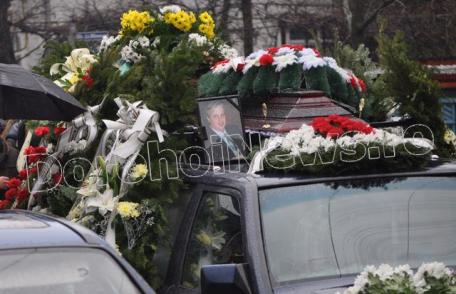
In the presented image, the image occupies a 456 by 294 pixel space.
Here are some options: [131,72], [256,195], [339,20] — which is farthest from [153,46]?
[339,20]

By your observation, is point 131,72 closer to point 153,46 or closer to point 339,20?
point 153,46

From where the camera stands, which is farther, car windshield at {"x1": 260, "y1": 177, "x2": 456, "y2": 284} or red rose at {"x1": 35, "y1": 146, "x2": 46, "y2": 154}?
red rose at {"x1": 35, "y1": 146, "x2": 46, "y2": 154}

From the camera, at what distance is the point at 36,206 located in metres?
6.67

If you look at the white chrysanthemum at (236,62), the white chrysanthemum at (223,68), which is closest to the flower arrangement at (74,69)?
the white chrysanthemum at (223,68)

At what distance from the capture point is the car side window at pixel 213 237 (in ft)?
16.0

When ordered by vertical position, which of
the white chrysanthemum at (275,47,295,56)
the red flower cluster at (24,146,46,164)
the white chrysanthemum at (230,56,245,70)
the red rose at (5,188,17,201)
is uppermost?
the white chrysanthemum at (275,47,295,56)

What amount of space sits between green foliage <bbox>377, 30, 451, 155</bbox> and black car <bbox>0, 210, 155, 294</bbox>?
3.30 meters

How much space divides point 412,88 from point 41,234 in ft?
11.5

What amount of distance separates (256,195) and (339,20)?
60.4ft

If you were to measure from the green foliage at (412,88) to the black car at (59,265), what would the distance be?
3297 mm

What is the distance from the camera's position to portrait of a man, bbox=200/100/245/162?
589 centimetres

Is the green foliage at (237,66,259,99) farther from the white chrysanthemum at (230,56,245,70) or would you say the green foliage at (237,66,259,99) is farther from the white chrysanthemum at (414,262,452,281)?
the white chrysanthemum at (414,262,452,281)

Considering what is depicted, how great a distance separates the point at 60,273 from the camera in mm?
3840

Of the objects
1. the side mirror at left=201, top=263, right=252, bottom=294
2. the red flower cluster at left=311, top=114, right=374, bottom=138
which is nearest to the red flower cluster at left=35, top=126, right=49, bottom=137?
the red flower cluster at left=311, top=114, right=374, bottom=138
